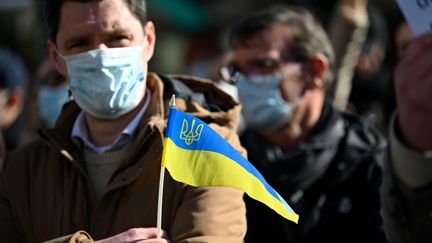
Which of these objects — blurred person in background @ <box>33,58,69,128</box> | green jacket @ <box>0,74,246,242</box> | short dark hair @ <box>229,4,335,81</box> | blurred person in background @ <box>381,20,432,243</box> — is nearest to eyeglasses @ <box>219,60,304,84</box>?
short dark hair @ <box>229,4,335,81</box>

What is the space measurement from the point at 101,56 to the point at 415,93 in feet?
4.67

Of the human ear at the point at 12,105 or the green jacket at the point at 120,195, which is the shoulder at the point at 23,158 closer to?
the green jacket at the point at 120,195

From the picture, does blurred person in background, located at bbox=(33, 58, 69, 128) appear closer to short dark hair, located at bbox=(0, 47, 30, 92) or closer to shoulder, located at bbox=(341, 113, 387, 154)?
short dark hair, located at bbox=(0, 47, 30, 92)

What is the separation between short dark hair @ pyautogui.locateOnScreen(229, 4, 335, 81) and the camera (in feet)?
18.6

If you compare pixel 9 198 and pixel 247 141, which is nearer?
pixel 9 198

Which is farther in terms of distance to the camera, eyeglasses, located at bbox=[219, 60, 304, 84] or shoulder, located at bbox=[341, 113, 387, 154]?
eyeglasses, located at bbox=[219, 60, 304, 84]

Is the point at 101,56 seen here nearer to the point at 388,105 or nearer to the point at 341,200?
the point at 341,200

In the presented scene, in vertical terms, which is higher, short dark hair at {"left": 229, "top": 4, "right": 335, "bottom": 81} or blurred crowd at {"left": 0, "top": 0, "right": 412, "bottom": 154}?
short dark hair at {"left": 229, "top": 4, "right": 335, "bottom": 81}

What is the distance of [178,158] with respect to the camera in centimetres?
328

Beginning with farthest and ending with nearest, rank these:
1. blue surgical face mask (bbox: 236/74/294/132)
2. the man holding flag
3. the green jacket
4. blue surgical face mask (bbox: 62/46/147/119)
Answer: blue surgical face mask (bbox: 236/74/294/132) < blue surgical face mask (bbox: 62/46/147/119) < the man holding flag < the green jacket

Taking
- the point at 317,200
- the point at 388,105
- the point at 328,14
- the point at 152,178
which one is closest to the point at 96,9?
the point at 152,178

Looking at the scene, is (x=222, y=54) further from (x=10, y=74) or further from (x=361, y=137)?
(x=361, y=137)

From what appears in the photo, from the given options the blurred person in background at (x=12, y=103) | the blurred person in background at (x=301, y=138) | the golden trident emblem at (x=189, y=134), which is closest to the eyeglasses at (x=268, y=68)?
the blurred person in background at (x=301, y=138)

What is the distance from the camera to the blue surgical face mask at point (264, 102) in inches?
216
